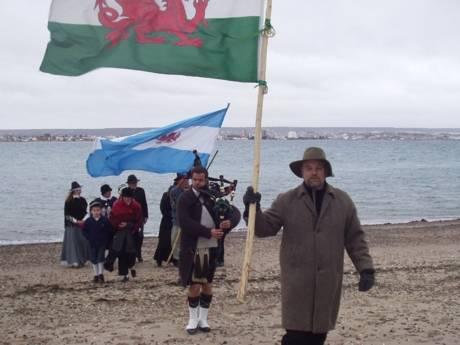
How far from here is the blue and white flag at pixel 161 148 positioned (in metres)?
11.1

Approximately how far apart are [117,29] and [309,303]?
327 cm

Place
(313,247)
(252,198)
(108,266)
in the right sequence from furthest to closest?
(108,266), (252,198), (313,247)

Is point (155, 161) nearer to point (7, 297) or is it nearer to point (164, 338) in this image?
point (7, 297)

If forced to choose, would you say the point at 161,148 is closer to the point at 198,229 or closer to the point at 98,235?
the point at 98,235

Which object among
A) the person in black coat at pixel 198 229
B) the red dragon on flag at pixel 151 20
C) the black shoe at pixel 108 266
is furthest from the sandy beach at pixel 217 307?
the red dragon on flag at pixel 151 20

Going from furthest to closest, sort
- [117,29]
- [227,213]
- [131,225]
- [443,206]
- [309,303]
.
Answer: [443,206] < [131,225] < [227,213] < [117,29] < [309,303]

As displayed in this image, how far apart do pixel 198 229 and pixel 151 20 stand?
2.13 m

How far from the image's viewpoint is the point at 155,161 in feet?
36.7

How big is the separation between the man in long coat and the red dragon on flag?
6.82ft

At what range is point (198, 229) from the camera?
7.08m

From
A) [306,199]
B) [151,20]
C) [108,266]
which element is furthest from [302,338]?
[108,266]

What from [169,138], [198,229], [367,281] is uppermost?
[169,138]

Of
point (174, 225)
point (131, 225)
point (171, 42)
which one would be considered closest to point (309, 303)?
point (171, 42)

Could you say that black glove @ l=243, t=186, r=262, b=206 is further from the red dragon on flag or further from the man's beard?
the red dragon on flag
